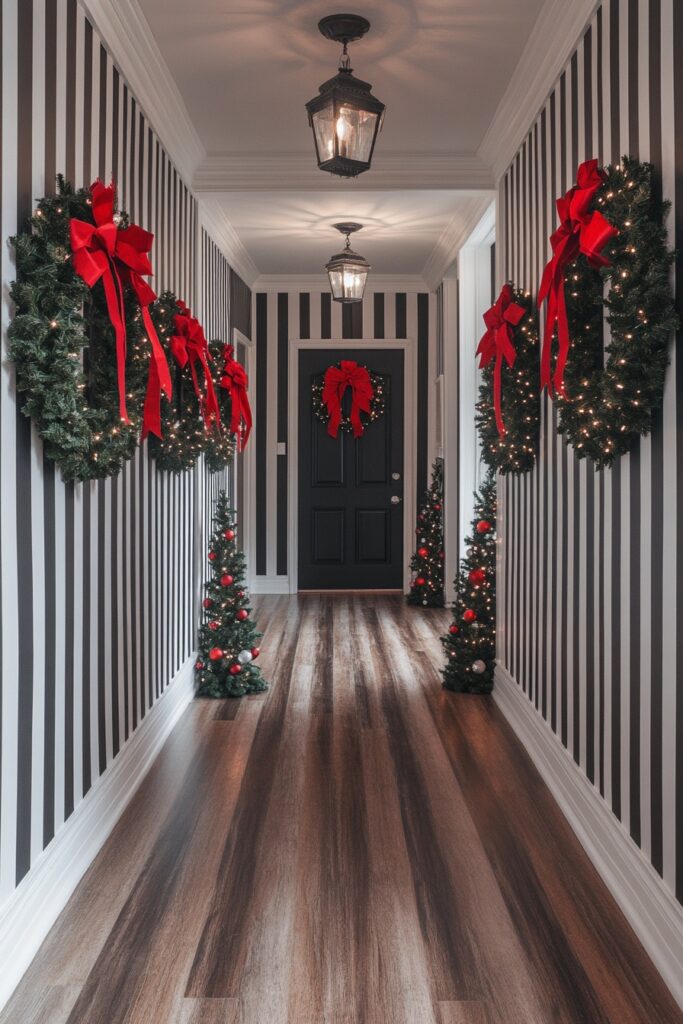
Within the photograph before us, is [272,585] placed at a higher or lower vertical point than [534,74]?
lower

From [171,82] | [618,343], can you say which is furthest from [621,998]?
[171,82]

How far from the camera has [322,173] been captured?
15.3 ft

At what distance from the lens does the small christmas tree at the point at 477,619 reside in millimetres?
4680

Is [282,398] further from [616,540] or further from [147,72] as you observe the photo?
[616,540]

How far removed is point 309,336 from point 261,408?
31.4 inches

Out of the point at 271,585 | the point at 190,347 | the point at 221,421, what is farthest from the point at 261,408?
the point at 190,347

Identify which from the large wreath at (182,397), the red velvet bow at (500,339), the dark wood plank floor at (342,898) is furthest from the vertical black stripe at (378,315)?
the dark wood plank floor at (342,898)

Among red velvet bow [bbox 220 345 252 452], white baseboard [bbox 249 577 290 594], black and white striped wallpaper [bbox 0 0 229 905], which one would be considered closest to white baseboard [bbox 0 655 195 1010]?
black and white striped wallpaper [bbox 0 0 229 905]

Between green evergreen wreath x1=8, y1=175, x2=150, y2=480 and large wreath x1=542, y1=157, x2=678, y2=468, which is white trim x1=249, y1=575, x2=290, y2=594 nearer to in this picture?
green evergreen wreath x1=8, y1=175, x2=150, y2=480

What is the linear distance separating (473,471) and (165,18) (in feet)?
13.9

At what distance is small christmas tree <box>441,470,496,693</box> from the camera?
4680 mm

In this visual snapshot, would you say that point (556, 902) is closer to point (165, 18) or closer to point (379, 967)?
point (379, 967)

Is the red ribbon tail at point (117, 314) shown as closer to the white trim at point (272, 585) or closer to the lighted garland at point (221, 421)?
the lighted garland at point (221, 421)

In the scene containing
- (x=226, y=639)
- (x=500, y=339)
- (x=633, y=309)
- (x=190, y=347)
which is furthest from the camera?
(x=226, y=639)
